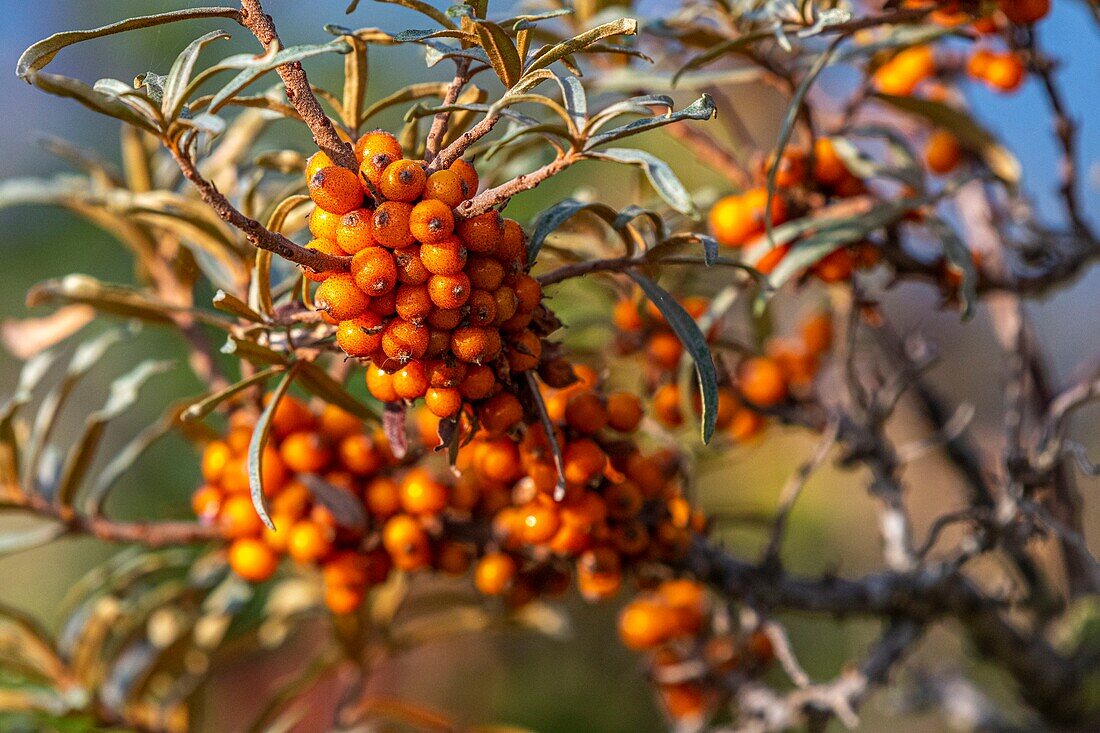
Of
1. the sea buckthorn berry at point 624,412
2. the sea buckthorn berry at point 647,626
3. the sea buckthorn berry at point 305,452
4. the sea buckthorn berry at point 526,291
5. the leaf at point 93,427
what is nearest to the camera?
the sea buckthorn berry at point 526,291

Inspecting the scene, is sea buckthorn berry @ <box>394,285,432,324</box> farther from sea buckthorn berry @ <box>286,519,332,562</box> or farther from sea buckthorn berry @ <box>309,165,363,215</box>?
sea buckthorn berry @ <box>286,519,332,562</box>

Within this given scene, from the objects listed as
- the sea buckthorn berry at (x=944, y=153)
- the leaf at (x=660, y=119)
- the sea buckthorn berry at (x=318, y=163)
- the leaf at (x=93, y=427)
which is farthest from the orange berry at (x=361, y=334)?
the sea buckthorn berry at (x=944, y=153)

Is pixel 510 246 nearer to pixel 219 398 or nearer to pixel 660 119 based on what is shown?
pixel 660 119

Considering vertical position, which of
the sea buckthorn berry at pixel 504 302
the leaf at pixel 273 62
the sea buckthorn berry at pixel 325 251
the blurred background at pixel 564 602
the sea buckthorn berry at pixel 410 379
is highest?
the leaf at pixel 273 62

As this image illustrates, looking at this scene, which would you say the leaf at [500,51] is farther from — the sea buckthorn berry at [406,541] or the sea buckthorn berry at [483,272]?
the sea buckthorn berry at [406,541]

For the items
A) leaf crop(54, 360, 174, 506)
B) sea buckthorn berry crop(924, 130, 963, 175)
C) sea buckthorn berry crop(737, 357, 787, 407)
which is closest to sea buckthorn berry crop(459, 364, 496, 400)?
leaf crop(54, 360, 174, 506)

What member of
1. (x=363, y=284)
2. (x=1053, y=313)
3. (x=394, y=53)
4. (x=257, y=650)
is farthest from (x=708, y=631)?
(x=1053, y=313)
